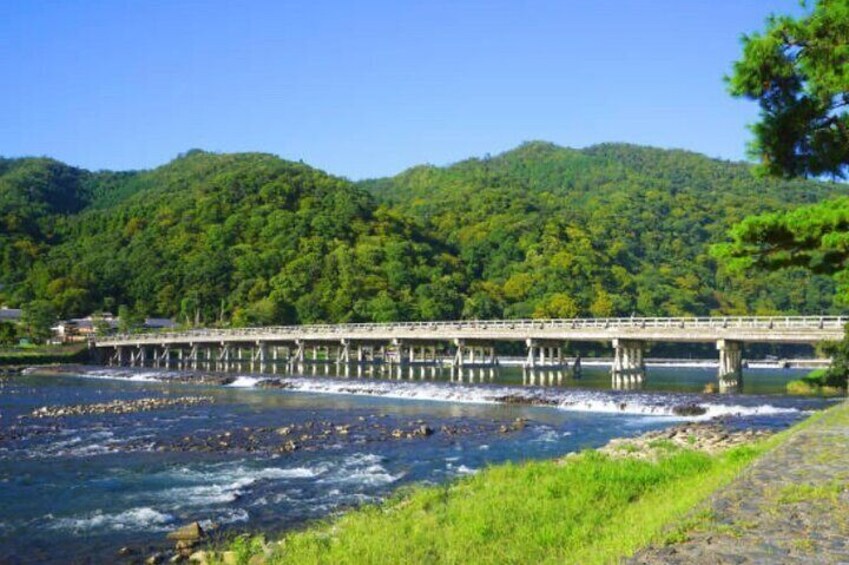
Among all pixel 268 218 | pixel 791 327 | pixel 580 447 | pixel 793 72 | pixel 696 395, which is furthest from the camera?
pixel 268 218

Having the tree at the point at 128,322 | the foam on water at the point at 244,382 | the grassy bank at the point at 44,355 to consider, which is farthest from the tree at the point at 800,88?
the tree at the point at 128,322

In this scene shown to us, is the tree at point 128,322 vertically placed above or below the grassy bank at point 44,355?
above

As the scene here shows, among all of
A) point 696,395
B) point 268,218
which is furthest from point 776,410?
point 268,218

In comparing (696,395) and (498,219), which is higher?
(498,219)

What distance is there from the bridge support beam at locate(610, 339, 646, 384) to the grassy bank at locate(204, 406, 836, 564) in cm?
3128

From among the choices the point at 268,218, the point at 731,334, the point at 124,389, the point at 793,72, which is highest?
the point at 268,218

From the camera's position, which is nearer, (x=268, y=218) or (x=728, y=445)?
(x=728, y=445)

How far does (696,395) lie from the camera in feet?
110

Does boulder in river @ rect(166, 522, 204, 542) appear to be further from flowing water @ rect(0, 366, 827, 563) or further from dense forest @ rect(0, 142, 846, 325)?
dense forest @ rect(0, 142, 846, 325)

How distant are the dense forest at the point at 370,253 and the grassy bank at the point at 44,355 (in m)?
20.5

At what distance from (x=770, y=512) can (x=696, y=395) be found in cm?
2794

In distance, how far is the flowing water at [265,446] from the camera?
544 inches

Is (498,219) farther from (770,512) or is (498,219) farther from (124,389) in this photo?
(770,512)

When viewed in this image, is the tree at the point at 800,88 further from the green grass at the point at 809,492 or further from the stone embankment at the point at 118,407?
the stone embankment at the point at 118,407
